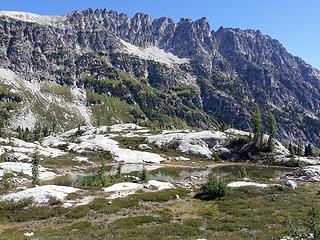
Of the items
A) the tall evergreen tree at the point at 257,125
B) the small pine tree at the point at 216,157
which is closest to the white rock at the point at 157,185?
the small pine tree at the point at 216,157

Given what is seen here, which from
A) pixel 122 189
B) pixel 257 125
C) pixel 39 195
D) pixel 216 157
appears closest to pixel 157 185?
pixel 122 189

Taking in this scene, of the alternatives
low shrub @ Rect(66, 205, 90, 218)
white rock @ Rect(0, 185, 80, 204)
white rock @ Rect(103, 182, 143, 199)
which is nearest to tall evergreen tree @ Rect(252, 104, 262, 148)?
white rock @ Rect(103, 182, 143, 199)

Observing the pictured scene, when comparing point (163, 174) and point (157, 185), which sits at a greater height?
point (157, 185)

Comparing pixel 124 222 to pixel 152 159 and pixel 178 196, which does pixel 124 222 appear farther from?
pixel 152 159

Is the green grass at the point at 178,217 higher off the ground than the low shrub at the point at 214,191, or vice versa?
the low shrub at the point at 214,191

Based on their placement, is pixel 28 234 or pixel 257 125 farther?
pixel 257 125

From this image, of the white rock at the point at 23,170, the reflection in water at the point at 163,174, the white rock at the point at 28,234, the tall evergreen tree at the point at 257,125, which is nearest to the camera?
the white rock at the point at 28,234

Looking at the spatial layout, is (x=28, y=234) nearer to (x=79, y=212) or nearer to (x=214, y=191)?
(x=79, y=212)

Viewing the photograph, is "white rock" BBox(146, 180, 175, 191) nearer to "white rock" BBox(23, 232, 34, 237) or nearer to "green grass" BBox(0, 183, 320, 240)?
"green grass" BBox(0, 183, 320, 240)

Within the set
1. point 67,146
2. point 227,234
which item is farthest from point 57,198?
point 67,146

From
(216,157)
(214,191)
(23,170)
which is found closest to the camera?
(214,191)

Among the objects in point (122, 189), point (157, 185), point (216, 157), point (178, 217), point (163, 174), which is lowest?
point (163, 174)

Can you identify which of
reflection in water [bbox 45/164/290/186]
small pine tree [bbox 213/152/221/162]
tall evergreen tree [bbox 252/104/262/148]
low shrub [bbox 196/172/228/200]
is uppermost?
tall evergreen tree [bbox 252/104/262/148]

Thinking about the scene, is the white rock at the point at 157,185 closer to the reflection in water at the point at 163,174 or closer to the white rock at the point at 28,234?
the reflection in water at the point at 163,174
